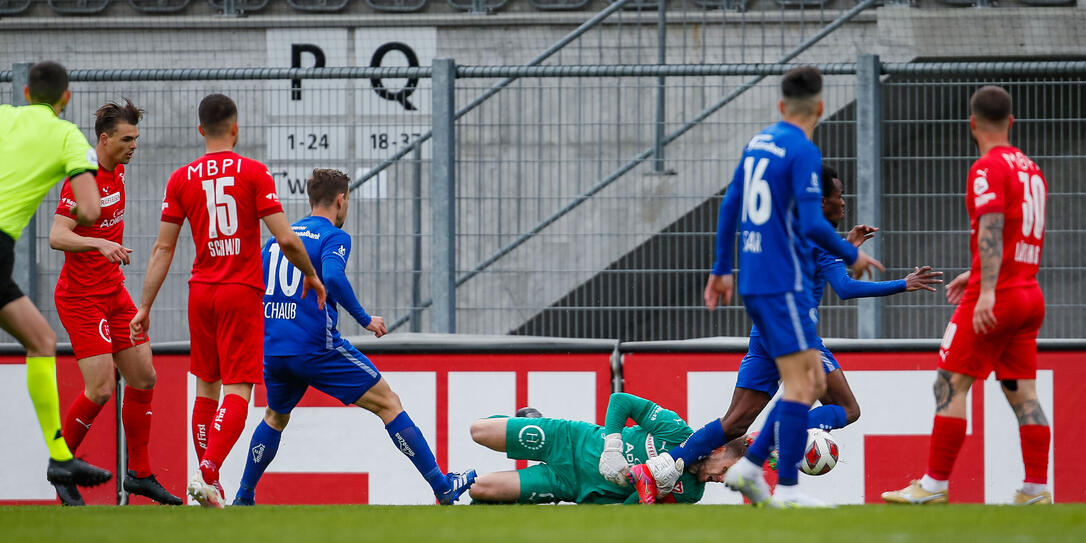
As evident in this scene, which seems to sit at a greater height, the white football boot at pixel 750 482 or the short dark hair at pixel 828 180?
the short dark hair at pixel 828 180

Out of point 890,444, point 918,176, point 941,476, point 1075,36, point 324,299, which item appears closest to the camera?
point 941,476

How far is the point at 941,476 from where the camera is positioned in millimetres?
6035

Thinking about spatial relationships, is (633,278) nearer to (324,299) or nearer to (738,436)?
(738,436)

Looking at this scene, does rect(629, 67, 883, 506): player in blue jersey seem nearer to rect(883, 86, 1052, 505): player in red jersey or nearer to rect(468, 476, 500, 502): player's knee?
rect(883, 86, 1052, 505): player in red jersey

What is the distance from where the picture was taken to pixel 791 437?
5.51 m

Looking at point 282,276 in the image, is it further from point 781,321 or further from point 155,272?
point 781,321

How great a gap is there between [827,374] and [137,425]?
4148 millimetres

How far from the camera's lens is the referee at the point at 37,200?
235 inches

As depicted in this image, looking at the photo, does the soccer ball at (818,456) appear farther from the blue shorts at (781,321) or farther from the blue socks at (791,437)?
the blue shorts at (781,321)

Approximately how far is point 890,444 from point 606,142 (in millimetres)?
2914

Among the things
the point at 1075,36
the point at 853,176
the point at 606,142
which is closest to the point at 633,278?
the point at 606,142

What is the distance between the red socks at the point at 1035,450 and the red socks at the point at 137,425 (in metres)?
4.96

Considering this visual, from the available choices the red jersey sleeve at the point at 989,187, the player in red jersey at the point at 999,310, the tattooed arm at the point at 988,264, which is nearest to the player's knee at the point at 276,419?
the player in red jersey at the point at 999,310

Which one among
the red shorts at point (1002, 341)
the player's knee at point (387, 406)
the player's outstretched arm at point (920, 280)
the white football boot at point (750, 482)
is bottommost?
the white football boot at point (750, 482)
